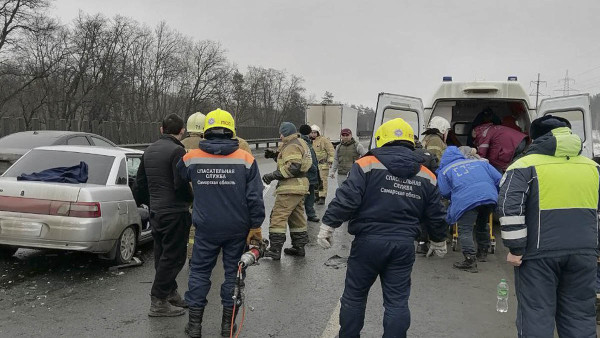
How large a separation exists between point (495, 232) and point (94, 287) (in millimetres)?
7180

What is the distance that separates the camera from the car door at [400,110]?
927 cm

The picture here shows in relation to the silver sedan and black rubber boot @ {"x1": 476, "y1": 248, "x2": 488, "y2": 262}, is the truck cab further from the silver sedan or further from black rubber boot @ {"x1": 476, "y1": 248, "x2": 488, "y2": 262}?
the silver sedan

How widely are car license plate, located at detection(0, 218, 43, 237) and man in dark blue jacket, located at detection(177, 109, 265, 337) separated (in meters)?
2.41

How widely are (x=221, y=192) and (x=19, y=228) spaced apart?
289 centimetres

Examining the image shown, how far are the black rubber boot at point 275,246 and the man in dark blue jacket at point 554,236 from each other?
3912mm

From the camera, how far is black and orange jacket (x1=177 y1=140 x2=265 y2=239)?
4.29 m

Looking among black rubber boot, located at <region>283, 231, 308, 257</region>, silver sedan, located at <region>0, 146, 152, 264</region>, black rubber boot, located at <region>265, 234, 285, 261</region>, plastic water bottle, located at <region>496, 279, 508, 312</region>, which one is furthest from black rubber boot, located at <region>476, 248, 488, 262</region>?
silver sedan, located at <region>0, 146, 152, 264</region>

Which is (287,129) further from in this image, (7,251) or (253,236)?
(7,251)

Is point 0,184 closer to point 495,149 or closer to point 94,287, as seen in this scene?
point 94,287

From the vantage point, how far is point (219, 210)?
429 cm

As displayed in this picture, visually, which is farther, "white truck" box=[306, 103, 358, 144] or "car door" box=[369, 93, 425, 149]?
"white truck" box=[306, 103, 358, 144]

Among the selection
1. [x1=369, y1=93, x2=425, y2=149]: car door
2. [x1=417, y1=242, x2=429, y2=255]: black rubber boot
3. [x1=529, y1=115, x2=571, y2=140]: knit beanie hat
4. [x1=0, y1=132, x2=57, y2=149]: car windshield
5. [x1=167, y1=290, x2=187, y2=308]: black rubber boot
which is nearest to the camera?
[x1=529, y1=115, x2=571, y2=140]: knit beanie hat

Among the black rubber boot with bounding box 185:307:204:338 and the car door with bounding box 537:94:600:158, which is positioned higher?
the car door with bounding box 537:94:600:158

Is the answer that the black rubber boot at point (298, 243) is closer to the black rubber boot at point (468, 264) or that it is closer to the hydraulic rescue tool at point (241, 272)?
the black rubber boot at point (468, 264)
